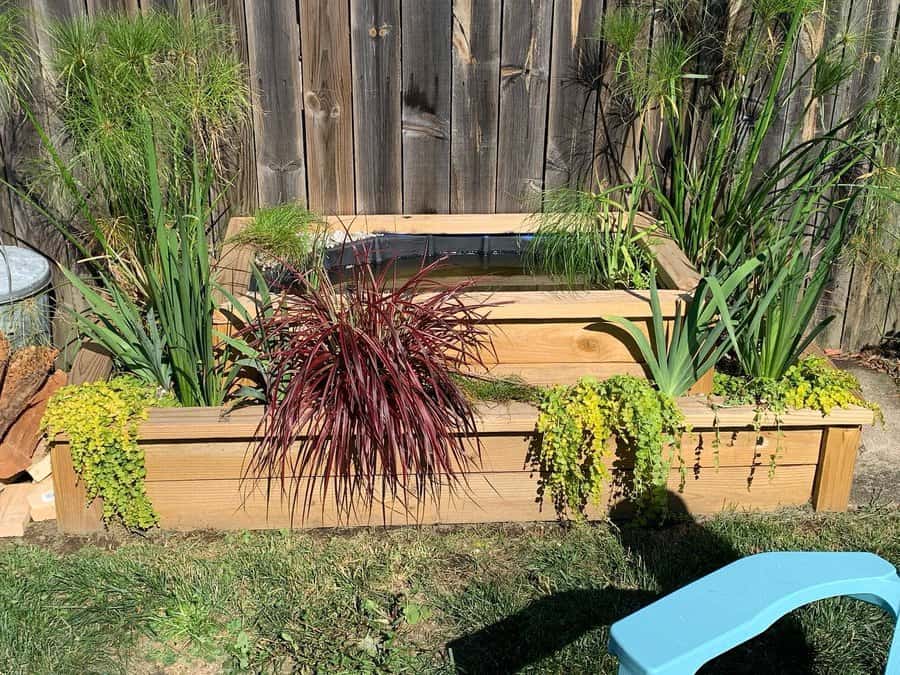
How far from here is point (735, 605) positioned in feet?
5.34

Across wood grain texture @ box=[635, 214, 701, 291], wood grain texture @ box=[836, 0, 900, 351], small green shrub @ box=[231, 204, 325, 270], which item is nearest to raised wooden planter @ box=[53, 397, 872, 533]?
wood grain texture @ box=[635, 214, 701, 291]

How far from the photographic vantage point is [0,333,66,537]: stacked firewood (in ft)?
10.7

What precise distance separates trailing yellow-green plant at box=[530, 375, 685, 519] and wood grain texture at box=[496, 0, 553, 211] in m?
1.37

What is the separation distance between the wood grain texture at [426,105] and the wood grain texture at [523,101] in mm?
240

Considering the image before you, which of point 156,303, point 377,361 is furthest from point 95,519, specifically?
point 377,361

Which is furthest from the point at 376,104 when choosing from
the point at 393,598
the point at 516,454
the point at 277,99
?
the point at 393,598

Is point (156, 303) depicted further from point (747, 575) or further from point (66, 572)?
point (747, 575)

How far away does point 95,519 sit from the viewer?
316cm

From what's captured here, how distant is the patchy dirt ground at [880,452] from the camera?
3428 mm

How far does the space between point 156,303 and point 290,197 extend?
1241mm

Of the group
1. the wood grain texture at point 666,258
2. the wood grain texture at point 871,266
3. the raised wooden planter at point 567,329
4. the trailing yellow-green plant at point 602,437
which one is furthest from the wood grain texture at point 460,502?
the wood grain texture at point 871,266

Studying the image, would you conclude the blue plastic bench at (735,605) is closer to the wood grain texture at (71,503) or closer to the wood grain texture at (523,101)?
the wood grain texture at (71,503)

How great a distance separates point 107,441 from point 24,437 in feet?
2.17

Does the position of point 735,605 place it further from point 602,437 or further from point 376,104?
point 376,104
